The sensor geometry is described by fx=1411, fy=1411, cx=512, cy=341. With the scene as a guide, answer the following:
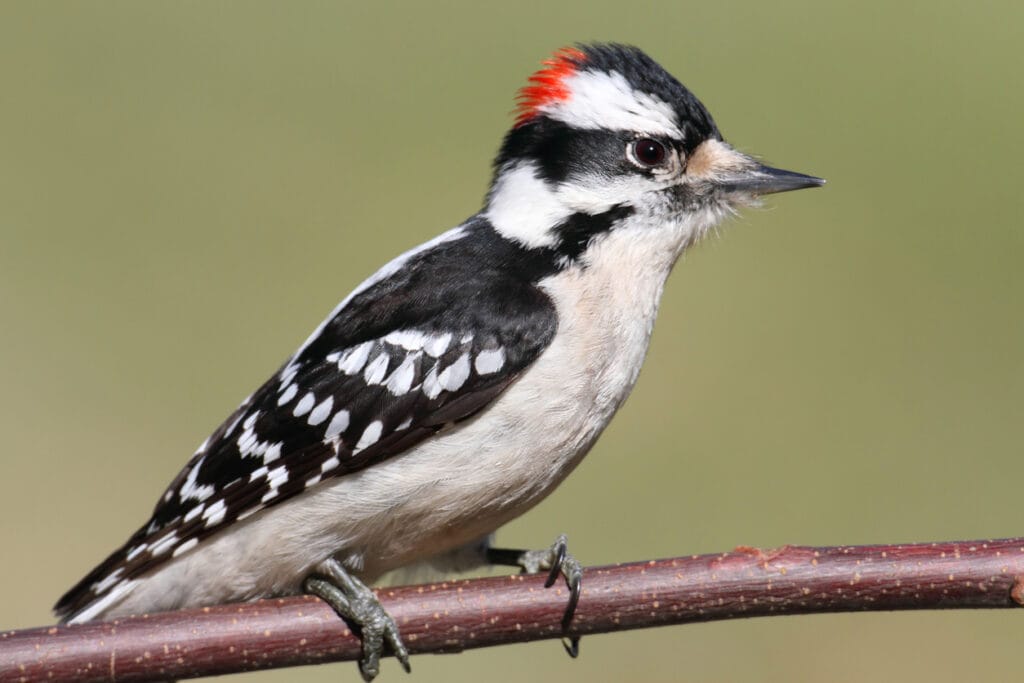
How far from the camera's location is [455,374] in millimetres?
3631

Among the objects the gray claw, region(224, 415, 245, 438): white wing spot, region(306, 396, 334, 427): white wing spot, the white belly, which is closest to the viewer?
the gray claw

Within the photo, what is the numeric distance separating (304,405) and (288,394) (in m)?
0.09

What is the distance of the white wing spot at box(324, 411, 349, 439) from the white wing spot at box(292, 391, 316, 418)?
98 mm

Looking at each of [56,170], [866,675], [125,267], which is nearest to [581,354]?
[866,675]

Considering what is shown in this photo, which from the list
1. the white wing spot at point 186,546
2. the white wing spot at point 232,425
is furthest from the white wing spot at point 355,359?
the white wing spot at point 186,546

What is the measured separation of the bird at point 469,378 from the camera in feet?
11.9

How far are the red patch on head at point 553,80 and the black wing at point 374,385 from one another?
39 centimetres

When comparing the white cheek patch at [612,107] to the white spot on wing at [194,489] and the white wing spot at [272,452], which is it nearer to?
the white wing spot at [272,452]

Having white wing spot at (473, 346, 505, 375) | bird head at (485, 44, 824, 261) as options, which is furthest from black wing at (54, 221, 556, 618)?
bird head at (485, 44, 824, 261)

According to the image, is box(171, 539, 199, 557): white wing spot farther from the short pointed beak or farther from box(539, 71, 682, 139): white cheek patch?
the short pointed beak

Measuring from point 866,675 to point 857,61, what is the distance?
17.1 feet

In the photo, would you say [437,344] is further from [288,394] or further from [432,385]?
[288,394]

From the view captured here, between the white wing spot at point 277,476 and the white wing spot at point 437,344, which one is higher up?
the white wing spot at point 437,344

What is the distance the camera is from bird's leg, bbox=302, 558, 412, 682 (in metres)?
3.46
